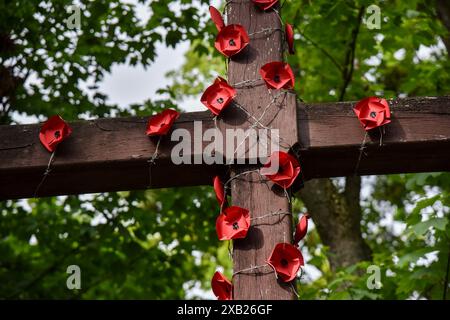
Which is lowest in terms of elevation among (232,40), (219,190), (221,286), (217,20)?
(221,286)

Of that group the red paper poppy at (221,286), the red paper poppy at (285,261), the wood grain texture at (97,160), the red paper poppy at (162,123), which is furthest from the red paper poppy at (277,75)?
the red paper poppy at (221,286)

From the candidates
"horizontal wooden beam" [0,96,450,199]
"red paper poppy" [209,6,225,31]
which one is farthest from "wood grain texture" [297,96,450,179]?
"red paper poppy" [209,6,225,31]

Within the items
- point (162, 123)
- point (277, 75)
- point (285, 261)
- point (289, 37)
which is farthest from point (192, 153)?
point (289, 37)

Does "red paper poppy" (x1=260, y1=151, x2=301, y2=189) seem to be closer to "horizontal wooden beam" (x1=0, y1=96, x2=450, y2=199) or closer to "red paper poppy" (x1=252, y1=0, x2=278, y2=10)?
"horizontal wooden beam" (x1=0, y1=96, x2=450, y2=199)

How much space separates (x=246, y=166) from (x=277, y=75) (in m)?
0.44

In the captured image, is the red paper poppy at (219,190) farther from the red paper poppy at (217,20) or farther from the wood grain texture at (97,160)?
the red paper poppy at (217,20)

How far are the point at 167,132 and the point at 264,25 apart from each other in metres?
0.69

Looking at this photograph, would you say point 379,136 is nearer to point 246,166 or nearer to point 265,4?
point 246,166

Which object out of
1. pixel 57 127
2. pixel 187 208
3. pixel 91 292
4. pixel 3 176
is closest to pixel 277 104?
pixel 57 127

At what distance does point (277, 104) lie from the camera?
118 inches

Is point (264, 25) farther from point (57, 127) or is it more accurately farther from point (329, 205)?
point (329, 205)

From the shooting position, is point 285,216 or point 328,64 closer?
point 285,216

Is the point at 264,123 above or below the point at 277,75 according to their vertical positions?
below

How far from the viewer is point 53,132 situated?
121 inches
